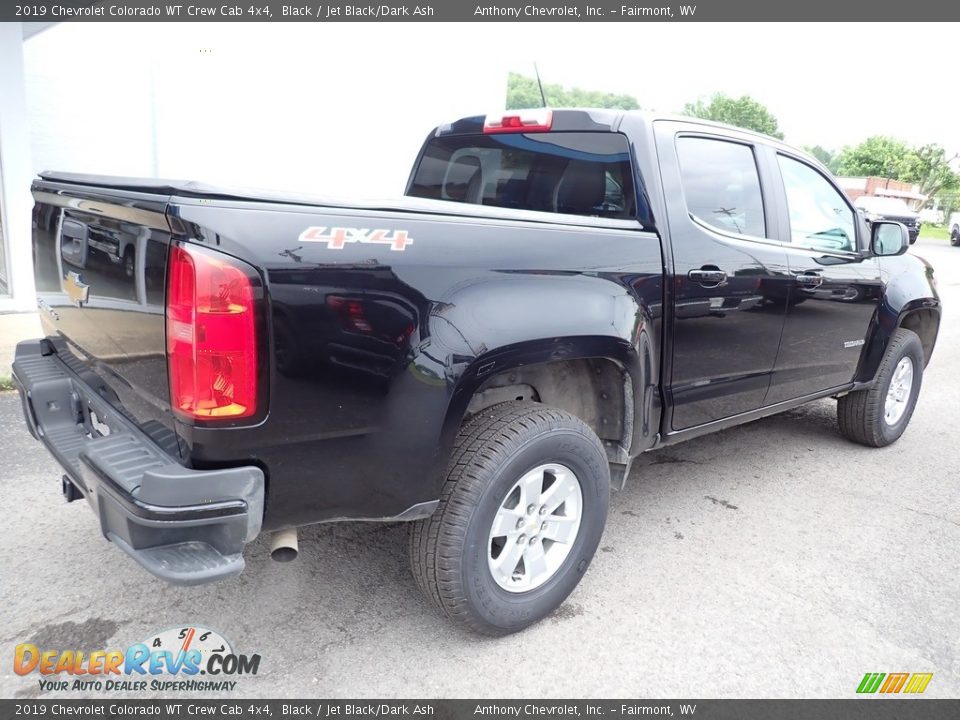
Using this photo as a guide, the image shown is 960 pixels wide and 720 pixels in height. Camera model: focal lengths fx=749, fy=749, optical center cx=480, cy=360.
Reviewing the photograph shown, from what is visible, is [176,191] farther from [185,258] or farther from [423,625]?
[423,625]

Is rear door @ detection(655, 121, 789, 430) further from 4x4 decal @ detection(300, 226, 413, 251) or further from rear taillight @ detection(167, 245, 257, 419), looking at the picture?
rear taillight @ detection(167, 245, 257, 419)

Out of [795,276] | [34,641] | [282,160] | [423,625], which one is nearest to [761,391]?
[795,276]

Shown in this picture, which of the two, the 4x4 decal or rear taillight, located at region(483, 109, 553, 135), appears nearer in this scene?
the 4x4 decal

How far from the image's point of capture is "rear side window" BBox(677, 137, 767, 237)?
3359 mm

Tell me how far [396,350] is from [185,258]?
625mm

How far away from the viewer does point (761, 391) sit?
3818 millimetres

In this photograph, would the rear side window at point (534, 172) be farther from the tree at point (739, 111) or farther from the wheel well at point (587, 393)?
the tree at point (739, 111)

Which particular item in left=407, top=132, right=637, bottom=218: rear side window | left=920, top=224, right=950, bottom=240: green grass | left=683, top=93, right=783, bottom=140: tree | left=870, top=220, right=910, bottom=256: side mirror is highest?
left=683, top=93, right=783, bottom=140: tree

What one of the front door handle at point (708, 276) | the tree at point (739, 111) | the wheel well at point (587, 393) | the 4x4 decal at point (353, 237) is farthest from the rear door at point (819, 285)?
the tree at point (739, 111)

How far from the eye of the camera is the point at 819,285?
12.9 ft

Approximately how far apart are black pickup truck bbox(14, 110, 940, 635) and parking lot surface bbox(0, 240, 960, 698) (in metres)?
0.29

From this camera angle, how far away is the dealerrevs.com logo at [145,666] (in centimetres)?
240

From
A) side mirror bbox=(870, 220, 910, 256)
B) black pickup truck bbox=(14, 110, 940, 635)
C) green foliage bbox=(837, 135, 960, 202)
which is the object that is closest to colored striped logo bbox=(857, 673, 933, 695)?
black pickup truck bbox=(14, 110, 940, 635)

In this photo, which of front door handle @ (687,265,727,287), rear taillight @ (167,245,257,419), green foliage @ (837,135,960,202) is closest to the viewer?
rear taillight @ (167,245,257,419)
